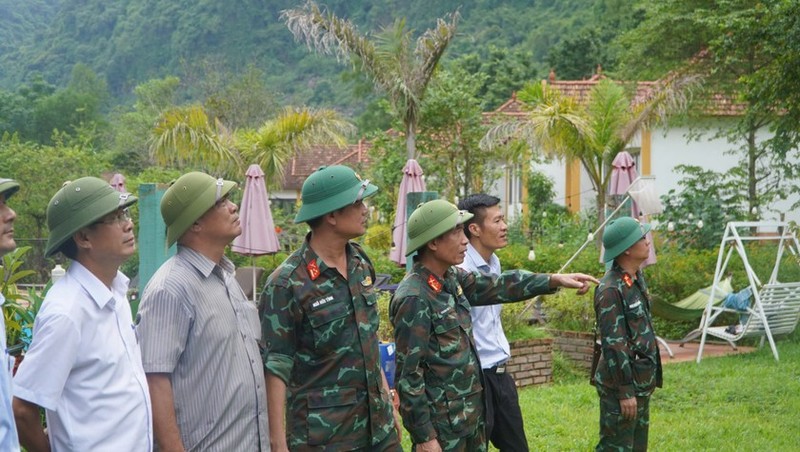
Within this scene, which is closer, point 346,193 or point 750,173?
point 346,193

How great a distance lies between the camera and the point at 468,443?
4.59 m

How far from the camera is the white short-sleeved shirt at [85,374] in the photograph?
9.36 ft

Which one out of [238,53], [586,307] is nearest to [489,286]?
[586,307]

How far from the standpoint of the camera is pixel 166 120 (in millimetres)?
18641

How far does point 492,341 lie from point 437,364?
0.83 m

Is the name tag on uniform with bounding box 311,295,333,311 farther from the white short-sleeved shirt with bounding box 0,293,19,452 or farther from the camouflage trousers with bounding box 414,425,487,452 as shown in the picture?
the white short-sleeved shirt with bounding box 0,293,19,452

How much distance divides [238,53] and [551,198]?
40.3 metres

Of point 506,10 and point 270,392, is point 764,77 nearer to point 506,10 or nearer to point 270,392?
point 270,392

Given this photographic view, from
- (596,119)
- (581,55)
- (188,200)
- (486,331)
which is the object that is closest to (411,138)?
(596,119)

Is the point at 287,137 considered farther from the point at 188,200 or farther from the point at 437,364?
the point at 188,200

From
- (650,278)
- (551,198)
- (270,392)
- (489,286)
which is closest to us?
(270,392)

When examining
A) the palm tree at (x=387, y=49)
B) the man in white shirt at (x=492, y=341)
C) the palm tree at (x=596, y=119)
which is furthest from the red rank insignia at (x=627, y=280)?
the palm tree at (x=387, y=49)

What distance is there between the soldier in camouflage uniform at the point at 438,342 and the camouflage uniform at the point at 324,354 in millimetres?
453

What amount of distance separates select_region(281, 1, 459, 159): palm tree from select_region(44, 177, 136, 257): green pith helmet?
44.7ft
